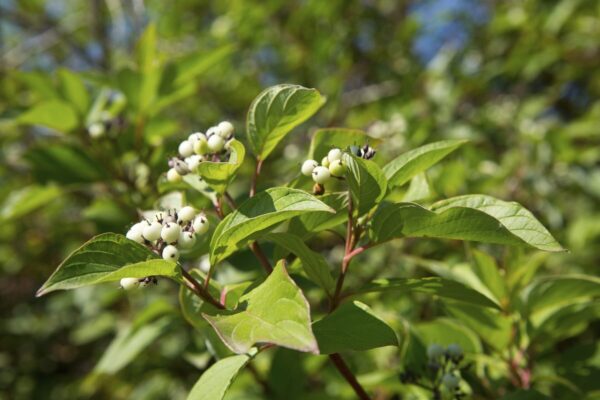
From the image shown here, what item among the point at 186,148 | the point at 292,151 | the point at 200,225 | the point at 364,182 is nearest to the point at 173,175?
the point at 186,148

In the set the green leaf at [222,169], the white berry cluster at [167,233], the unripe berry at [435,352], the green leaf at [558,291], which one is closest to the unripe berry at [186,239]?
the white berry cluster at [167,233]

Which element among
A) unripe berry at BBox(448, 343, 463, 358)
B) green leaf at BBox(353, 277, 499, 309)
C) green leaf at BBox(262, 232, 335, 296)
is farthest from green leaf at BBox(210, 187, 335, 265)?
unripe berry at BBox(448, 343, 463, 358)

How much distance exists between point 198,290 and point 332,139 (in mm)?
430

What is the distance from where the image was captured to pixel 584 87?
4.74 meters

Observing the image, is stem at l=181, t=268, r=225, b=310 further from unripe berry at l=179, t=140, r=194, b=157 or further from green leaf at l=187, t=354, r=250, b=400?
unripe berry at l=179, t=140, r=194, b=157

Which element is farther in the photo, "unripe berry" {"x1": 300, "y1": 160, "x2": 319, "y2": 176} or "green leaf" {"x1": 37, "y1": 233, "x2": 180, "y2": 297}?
"unripe berry" {"x1": 300, "y1": 160, "x2": 319, "y2": 176}

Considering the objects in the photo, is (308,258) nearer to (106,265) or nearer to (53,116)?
(106,265)

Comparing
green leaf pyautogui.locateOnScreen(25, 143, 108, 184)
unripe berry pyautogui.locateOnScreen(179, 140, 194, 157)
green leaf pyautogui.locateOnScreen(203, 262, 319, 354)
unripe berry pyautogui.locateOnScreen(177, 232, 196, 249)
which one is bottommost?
green leaf pyautogui.locateOnScreen(25, 143, 108, 184)

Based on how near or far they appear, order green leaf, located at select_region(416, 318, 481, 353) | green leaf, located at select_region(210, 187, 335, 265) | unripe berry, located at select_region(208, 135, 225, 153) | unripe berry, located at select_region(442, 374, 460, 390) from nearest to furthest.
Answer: green leaf, located at select_region(210, 187, 335, 265), unripe berry, located at select_region(208, 135, 225, 153), unripe berry, located at select_region(442, 374, 460, 390), green leaf, located at select_region(416, 318, 481, 353)

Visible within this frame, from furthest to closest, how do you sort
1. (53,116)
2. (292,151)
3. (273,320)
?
1. (292,151)
2. (53,116)
3. (273,320)

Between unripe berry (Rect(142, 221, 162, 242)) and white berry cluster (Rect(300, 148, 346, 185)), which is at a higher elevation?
unripe berry (Rect(142, 221, 162, 242))

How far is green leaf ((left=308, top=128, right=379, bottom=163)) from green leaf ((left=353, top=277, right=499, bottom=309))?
0.30 meters

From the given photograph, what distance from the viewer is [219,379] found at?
0.91 metres

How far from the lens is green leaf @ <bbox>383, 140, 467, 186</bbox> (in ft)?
3.31
